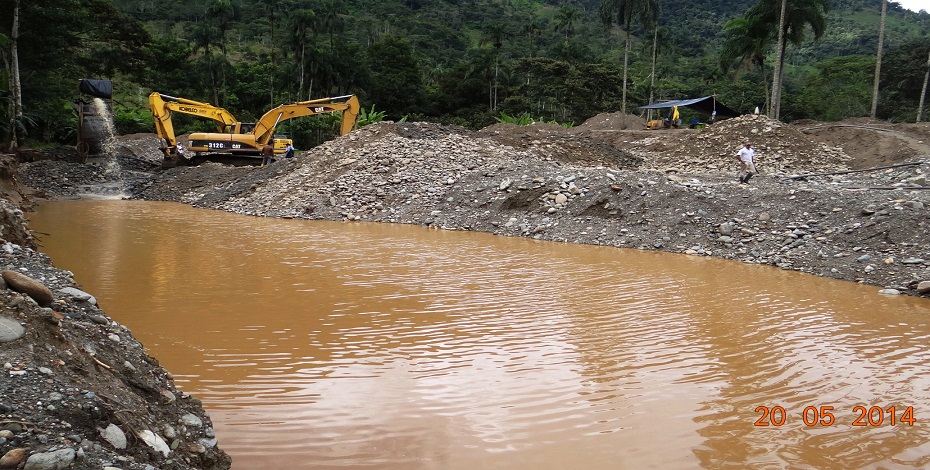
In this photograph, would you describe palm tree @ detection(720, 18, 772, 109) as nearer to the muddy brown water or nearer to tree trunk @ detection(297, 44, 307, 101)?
the muddy brown water

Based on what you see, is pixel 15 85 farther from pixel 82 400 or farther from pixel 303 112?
pixel 82 400

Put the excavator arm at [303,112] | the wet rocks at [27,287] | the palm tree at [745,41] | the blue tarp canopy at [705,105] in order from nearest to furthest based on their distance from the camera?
the wet rocks at [27,287] < the excavator arm at [303,112] < the blue tarp canopy at [705,105] < the palm tree at [745,41]

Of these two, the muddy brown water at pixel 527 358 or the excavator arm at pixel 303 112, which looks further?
the excavator arm at pixel 303 112

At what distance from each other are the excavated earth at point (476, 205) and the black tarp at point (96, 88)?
240 cm

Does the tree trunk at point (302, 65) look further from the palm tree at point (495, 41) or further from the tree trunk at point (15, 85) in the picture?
the tree trunk at point (15, 85)

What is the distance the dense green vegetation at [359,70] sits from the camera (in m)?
26.6

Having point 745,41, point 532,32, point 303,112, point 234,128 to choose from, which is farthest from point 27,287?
point 532,32

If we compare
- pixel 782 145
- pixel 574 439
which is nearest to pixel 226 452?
pixel 574 439

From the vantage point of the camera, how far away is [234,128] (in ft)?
76.3

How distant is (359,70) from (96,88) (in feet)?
78.7

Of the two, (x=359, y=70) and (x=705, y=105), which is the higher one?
(x=359, y=70)

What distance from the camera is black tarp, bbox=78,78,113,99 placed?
2370cm

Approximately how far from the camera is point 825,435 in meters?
3.99
